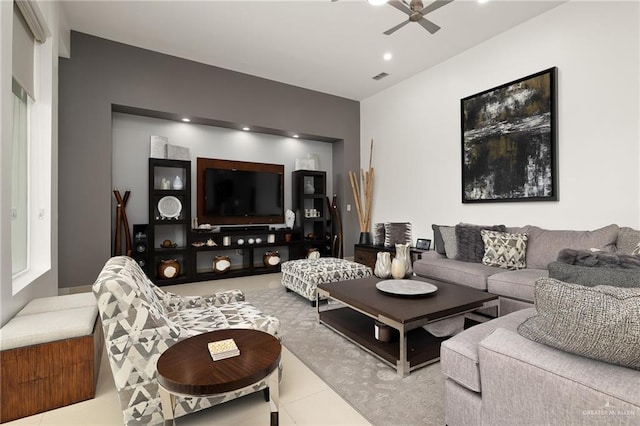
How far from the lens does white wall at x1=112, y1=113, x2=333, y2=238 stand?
4602 mm

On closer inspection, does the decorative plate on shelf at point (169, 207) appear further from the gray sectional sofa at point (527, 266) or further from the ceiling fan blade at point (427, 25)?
the ceiling fan blade at point (427, 25)

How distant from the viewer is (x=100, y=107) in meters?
4.03

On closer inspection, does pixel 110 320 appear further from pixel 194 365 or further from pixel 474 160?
pixel 474 160

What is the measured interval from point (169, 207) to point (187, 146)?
1100 millimetres

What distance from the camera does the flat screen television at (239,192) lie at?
5117 mm

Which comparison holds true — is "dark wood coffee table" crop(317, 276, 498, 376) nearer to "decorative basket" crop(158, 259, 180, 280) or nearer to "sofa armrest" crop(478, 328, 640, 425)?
"sofa armrest" crop(478, 328, 640, 425)

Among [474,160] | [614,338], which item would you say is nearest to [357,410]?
[614,338]

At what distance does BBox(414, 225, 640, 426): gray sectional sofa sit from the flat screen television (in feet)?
14.6

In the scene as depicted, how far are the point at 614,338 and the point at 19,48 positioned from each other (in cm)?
402

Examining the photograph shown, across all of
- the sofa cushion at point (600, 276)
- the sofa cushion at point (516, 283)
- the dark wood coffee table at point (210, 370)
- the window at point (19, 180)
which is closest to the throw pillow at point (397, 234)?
the sofa cushion at point (516, 283)

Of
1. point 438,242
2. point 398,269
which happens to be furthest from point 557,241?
point 398,269

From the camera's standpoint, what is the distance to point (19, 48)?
2447 mm

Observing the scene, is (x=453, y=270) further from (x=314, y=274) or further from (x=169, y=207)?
(x=169, y=207)

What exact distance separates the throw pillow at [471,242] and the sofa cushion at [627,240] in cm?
109
